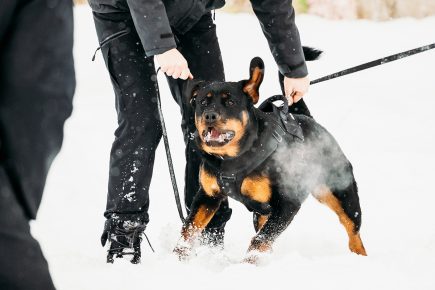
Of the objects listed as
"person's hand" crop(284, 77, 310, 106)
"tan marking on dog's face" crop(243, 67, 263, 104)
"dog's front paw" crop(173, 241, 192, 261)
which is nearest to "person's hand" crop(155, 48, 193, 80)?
"tan marking on dog's face" crop(243, 67, 263, 104)

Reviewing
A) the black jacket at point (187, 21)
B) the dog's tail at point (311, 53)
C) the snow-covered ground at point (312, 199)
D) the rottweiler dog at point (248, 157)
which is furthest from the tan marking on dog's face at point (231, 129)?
the dog's tail at point (311, 53)

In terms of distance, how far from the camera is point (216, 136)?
285 cm

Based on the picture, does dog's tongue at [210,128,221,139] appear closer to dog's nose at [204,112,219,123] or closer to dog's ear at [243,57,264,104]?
dog's nose at [204,112,219,123]

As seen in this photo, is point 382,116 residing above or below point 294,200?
below

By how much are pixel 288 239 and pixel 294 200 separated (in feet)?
2.41

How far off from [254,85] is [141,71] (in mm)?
501

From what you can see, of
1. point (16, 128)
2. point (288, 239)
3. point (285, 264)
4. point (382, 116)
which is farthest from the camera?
point (382, 116)

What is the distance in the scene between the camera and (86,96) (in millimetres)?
7742

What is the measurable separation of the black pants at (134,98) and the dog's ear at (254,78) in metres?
0.31

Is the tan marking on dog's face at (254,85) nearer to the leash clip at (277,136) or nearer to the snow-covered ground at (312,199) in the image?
the leash clip at (277,136)

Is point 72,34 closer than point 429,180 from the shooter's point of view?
Yes

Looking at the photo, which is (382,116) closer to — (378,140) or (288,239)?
(378,140)

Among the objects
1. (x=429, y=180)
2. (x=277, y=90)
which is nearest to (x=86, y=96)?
(x=277, y=90)

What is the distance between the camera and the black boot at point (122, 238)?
3.01 metres
